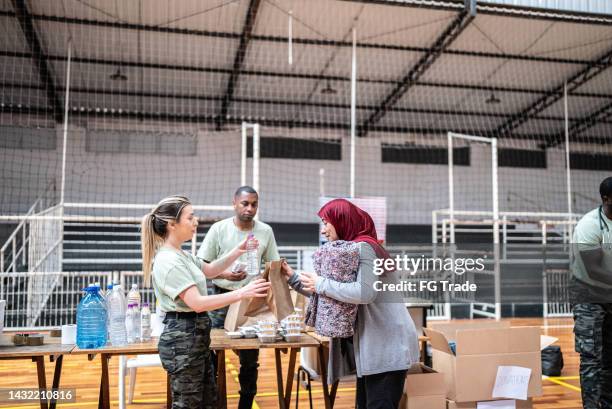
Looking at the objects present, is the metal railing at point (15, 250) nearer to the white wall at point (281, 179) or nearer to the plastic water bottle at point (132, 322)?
the white wall at point (281, 179)

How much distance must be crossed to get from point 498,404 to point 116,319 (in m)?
2.36

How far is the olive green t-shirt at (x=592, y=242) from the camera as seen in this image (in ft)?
10.2

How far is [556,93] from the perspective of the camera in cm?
1300

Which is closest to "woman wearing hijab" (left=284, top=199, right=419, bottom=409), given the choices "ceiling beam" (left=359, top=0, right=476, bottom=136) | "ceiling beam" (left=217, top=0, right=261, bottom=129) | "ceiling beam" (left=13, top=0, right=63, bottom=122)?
A: "ceiling beam" (left=359, top=0, right=476, bottom=136)

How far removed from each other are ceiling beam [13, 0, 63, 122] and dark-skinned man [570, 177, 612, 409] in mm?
8918

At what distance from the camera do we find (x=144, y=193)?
46.2ft

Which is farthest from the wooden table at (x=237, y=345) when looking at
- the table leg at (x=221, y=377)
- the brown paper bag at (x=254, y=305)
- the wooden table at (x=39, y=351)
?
the wooden table at (x=39, y=351)

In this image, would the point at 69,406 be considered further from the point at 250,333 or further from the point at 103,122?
the point at 103,122

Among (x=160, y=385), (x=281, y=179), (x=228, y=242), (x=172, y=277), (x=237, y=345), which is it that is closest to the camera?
(x=172, y=277)

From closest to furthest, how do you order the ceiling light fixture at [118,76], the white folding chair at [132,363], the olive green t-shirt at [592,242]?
the olive green t-shirt at [592,242] < the white folding chair at [132,363] < the ceiling light fixture at [118,76]

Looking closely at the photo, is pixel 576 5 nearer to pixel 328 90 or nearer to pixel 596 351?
pixel 328 90

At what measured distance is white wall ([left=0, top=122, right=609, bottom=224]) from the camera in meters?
13.1

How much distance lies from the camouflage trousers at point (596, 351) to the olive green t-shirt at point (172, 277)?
223cm

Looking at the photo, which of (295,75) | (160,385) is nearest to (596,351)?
(160,385)
